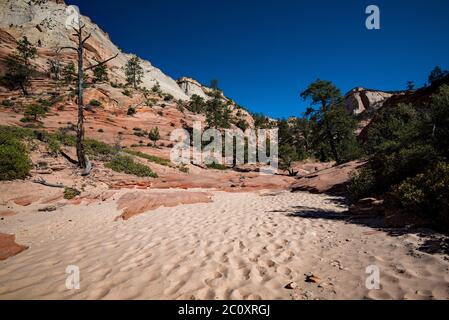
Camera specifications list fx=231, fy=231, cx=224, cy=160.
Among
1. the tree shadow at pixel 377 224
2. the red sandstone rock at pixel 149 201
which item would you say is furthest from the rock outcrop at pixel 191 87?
the tree shadow at pixel 377 224

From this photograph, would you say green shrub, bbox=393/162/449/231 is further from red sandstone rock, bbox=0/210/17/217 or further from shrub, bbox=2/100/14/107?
shrub, bbox=2/100/14/107

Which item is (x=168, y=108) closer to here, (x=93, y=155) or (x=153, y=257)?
(x=93, y=155)

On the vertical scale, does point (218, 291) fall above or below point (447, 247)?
below

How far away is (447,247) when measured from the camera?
148 inches

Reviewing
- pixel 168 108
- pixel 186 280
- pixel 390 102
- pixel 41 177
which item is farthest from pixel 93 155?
pixel 390 102

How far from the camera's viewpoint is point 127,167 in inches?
651

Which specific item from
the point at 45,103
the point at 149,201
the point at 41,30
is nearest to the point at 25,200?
the point at 149,201

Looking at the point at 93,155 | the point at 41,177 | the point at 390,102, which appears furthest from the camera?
the point at 390,102

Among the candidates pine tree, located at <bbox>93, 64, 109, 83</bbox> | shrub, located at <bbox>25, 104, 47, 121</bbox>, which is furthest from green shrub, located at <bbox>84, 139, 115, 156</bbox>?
pine tree, located at <bbox>93, 64, 109, 83</bbox>

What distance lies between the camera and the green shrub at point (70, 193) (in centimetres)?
985

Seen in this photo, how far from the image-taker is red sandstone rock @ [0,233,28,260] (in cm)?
452

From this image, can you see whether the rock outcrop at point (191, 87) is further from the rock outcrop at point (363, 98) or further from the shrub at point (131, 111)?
the shrub at point (131, 111)

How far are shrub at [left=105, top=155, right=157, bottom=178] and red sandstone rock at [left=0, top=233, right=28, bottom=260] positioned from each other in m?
10.5
